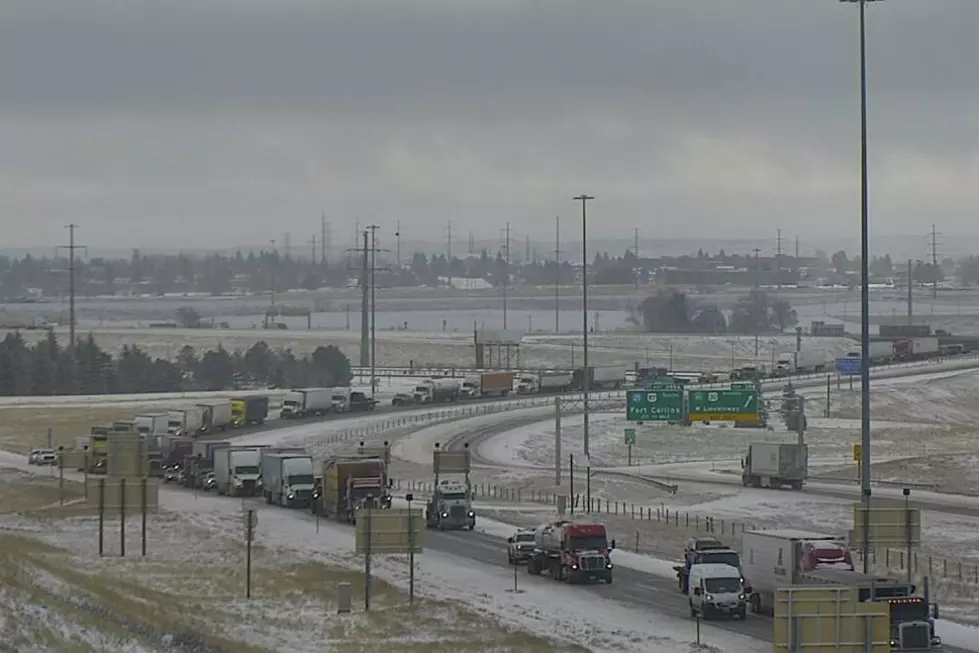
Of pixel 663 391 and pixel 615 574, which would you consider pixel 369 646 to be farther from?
pixel 663 391

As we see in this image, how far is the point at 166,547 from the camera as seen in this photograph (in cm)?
6022

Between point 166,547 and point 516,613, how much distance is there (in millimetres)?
19810

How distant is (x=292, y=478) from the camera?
76188mm

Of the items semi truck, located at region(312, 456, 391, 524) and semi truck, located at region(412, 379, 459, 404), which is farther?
semi truck, located at region(412, 379, 459, 404)

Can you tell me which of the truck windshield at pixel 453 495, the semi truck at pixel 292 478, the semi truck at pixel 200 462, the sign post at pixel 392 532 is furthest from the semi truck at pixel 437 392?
the sign post at pixel 392 532

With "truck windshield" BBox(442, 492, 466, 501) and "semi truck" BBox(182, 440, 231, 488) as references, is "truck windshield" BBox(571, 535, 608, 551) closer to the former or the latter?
"truck windshield" BBox(442, 492, 466, 501)

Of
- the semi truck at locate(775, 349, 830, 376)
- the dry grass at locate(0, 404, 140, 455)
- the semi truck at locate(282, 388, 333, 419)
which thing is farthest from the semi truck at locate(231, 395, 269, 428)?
the semi truck at locate(775, 349, 830, 376)

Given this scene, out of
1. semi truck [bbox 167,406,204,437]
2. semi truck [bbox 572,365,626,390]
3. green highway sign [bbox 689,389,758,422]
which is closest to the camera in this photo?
semi truck [bbox 167,406,204,437]

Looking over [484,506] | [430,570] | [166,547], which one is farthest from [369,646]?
[484,506]

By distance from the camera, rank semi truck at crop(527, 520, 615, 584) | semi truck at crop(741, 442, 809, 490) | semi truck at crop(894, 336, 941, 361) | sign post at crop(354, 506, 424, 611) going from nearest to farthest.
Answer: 1. sign post at crop(354, 506, 424, 611)
2. semi truck at crop(527, 520, 615, 584)
3. semi truck at crop(741, 442, 809, 490)
4. semi truck at crop(894, 336, 941, 361)

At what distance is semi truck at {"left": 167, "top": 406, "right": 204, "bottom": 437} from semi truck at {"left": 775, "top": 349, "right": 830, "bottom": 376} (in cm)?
7524

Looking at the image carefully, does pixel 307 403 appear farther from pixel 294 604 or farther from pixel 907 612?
pixel 907 612

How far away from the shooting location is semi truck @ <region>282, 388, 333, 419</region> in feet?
434

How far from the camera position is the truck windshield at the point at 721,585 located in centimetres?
4331
